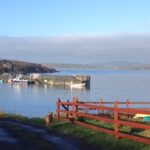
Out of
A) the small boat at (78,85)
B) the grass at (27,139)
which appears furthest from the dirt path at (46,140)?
the small boat at (78,85)

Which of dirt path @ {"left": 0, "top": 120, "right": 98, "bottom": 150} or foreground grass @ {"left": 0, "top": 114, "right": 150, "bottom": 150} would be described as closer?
foreground grass @ {"left": 0, "top": 114, "right": 150, "bottom": 150}

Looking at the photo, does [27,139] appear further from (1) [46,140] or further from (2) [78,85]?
(2) [78,85]

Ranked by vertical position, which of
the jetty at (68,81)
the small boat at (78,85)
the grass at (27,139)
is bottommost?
the small boat at (78,85)

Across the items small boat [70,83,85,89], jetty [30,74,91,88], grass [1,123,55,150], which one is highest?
grass [1,123,55,150]

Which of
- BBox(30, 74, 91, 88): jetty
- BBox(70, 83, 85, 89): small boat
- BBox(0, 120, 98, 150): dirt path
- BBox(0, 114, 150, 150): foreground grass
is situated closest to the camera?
BBox(0, 114, 150, 150): foreground grass

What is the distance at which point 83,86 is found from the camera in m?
147

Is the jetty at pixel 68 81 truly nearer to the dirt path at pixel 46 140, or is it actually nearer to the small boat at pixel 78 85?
the small boat at pixel 78 85

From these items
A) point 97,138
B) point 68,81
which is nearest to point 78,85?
point 68,81

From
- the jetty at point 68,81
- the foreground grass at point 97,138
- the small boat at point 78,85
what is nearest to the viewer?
the foreground grass at point 97,138

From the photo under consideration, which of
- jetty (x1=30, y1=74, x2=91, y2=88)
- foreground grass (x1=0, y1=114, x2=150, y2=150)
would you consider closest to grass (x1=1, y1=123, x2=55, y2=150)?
foreground grass (x1=0, y1=114, x2=150, y2=150)

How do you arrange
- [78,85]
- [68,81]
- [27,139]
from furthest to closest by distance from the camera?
1. [68,81]
2. [78,85]
3. [27,139]

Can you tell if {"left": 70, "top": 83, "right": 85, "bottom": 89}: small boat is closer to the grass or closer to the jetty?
the jetty

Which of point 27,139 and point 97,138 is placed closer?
point 97,138

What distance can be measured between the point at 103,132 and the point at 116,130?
52.9 inches
